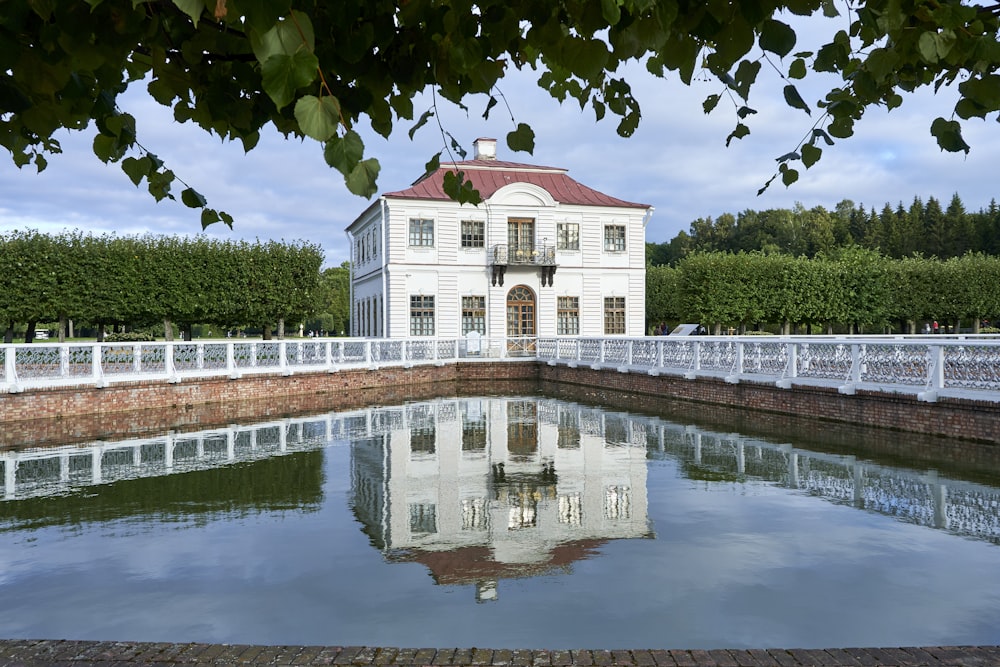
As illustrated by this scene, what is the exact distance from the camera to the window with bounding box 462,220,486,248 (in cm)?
3384

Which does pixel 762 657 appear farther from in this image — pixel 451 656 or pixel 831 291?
pixel 831 291

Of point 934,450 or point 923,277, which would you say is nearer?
point 934,450

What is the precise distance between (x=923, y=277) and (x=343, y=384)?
40.5 m

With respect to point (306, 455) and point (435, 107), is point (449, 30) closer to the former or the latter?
point (435, 107)

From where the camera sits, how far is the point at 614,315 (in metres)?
35.7

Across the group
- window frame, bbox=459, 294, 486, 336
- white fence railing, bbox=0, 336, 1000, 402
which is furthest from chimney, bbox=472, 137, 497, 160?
white fence railing, bbox=0, 336, 1000, 402

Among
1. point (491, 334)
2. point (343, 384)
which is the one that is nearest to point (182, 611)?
point (343, 384)

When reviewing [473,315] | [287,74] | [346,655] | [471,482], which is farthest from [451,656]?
[473,315]

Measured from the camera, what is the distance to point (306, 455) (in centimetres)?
1218

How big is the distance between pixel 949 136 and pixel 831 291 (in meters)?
46.3

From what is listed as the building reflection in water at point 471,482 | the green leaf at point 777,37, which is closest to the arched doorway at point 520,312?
the building reflection in water at point 471,482

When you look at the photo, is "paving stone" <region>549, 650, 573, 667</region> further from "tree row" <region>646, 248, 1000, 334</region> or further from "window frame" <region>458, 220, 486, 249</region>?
"tree row" <region>646, 248, 1000, 334</region>

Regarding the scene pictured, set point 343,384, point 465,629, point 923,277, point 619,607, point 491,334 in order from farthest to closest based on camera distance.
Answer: point 923,277, point 491,334, point 343,384, point 619,607, point 465,629

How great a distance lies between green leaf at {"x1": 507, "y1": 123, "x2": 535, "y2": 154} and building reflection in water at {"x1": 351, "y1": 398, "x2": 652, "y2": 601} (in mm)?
3493
